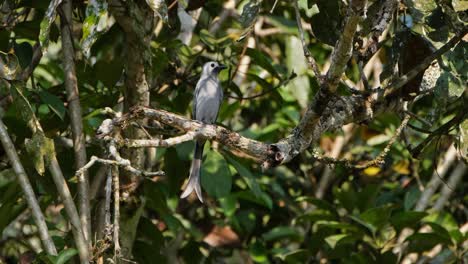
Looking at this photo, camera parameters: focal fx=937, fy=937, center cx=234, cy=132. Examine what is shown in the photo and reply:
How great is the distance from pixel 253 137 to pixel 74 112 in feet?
4.33

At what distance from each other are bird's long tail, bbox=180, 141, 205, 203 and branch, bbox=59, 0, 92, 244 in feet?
1.49

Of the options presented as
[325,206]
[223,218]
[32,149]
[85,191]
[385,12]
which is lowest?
[223,218]

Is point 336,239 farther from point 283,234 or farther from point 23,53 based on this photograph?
point 23,53

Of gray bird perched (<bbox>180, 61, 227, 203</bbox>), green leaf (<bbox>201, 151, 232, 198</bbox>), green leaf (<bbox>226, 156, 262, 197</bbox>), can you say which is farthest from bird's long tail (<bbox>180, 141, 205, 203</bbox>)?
gray bird perched (<bbox>180, 61, 227, 203</bbox>)

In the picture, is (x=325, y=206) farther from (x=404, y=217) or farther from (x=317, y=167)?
Answer: (x=317, y=167)

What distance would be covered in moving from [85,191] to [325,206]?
1.76 m

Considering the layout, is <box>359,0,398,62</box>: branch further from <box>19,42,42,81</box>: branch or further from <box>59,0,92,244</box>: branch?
<box>19,42,42,81</box>: branch

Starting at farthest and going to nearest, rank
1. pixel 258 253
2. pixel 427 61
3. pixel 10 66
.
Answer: pixel 258 253
pixel 10 66
pixel 427 61

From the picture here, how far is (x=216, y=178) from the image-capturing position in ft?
14.2

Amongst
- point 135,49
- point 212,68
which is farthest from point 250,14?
point 212,68

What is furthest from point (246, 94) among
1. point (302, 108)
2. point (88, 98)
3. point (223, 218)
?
point (88, 98)

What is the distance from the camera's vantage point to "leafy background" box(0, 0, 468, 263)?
3807mm

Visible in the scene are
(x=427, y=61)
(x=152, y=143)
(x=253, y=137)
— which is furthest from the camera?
(x=253, y=137)

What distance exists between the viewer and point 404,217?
4.78m
